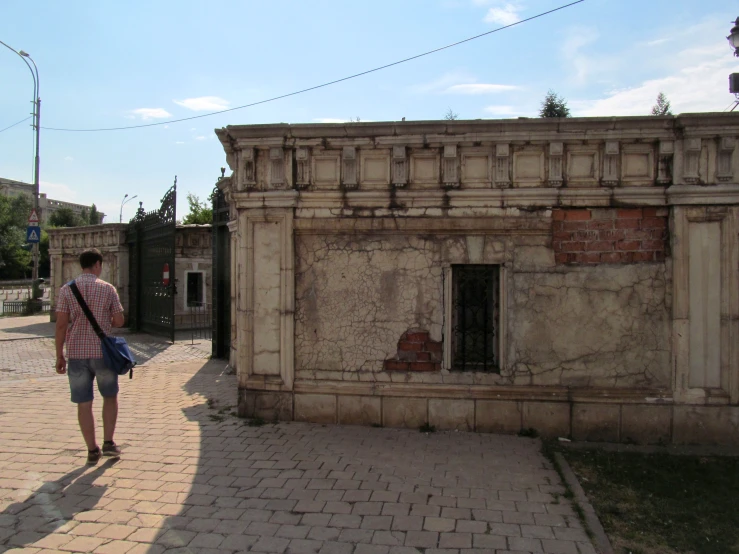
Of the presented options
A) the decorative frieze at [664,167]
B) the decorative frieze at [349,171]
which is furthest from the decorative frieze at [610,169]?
the decorative frieze at [349,171]

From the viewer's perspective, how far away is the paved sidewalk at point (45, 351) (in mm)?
9488

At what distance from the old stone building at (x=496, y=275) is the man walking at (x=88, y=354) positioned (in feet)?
4.91

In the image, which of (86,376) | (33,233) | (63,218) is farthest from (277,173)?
(63,218)

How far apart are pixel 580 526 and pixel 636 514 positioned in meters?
0.55

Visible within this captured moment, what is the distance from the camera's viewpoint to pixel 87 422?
4.77 metres

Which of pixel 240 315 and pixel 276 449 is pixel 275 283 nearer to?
pixel 240 315

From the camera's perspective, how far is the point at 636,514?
13.1 ft

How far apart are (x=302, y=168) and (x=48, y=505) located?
12.7ft

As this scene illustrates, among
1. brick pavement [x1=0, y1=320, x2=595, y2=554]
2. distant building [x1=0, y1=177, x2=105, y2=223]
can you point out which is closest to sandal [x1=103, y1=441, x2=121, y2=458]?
brick pavement [x1=0, y1=320, x2=595, y2=554]

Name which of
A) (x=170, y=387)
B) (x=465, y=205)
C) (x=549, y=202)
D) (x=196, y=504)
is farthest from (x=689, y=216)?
(x=170, y=387)

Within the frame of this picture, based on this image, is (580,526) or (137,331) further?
(137,331)

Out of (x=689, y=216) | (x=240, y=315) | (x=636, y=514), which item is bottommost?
(x=636, y=514)

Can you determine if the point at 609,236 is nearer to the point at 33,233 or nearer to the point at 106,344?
the point at 106,344

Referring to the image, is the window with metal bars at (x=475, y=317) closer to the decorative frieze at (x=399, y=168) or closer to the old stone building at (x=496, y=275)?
the old stone building at (x=496, y=275)
